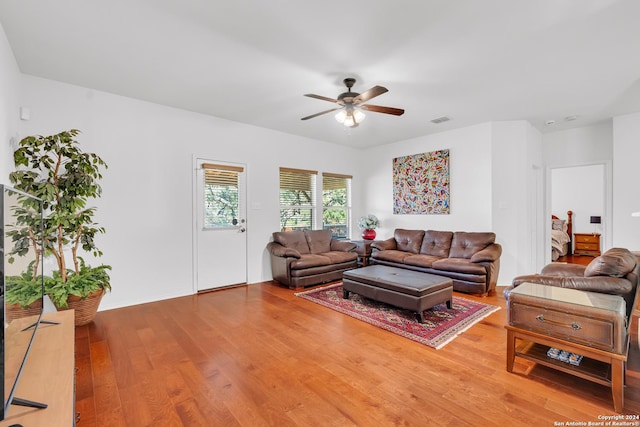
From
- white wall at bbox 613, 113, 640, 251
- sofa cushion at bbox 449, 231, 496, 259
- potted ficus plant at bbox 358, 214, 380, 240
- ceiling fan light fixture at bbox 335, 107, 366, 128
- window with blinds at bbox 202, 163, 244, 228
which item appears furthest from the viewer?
potted ficus plant at bbox 358, 214, 380, 240

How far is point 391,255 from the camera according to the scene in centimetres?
513

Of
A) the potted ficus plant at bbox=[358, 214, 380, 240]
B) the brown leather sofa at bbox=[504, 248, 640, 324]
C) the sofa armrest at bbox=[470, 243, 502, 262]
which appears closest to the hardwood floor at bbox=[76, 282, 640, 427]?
the brown leather sofa at bbox=[504, 248, 640, 324]

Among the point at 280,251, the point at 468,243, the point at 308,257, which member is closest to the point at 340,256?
the point at 308,257

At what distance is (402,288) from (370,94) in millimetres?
2052

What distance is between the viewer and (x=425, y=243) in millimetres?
5309

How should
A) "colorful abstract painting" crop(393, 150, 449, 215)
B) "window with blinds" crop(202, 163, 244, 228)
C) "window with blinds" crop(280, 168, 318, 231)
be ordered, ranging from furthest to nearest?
"window with blinds" crop(280, 168, 318, 231)
"colorful abstract painting" crop(393, 150, 449, 215)
"window with blinds" crop(202, 163, 244, 228)

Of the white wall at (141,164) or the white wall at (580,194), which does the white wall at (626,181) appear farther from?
the white wall at (141,164)

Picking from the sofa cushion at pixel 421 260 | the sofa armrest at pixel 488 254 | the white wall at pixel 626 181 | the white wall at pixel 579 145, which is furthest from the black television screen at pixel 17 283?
the white wall at pixel 579 145

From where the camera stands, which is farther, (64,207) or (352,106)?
(352,106)

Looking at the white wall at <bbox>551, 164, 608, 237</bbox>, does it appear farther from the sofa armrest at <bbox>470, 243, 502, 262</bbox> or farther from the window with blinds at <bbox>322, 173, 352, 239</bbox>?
the window with blinds at <bbox>322, 173, 352, 239</bbox>

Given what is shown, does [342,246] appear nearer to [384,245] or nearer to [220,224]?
[384,245]

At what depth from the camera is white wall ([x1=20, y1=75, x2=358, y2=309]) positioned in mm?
3396

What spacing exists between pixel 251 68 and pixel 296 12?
0.97 m

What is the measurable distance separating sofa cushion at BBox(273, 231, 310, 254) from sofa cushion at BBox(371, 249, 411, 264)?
125cm
